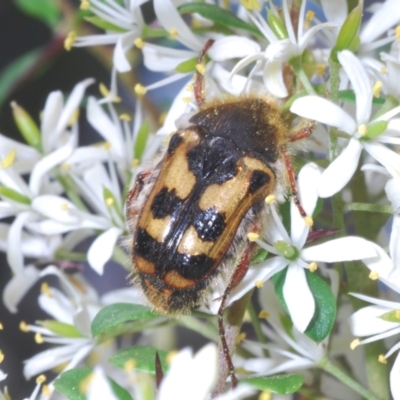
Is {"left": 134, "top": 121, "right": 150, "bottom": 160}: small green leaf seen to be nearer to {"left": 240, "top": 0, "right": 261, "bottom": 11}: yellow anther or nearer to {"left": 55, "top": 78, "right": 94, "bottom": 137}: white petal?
{"left": 55, "top": 78, "right": 94, "bottom": 137}: white petal

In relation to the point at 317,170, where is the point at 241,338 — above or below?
below

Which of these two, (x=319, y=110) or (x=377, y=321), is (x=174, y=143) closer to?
(x=319, y=110)

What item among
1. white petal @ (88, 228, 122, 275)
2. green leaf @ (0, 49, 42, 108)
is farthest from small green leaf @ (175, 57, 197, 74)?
green leaf @ (0, 49, 42, 108)

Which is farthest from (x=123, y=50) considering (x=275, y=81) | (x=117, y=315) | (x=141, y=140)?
(x=117, y=315)

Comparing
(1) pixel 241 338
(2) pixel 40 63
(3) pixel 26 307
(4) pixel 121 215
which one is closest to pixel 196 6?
(4) pixel 121 215

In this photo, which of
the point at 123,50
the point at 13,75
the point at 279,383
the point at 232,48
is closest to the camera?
the point at 279,383

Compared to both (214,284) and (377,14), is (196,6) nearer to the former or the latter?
(377,14)

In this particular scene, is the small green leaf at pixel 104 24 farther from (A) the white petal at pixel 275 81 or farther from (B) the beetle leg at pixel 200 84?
(A) the white petal at pixel 275 81
